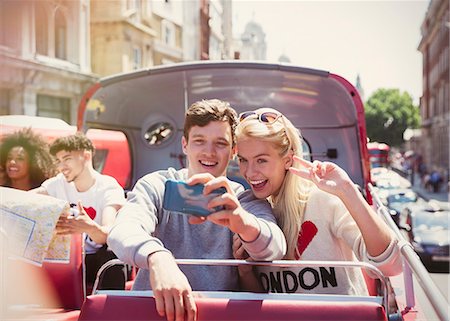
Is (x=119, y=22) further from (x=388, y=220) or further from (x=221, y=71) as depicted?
(x=388, y=220)

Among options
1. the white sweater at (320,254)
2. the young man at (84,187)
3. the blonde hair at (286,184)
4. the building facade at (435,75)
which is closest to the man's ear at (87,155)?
the young man at (84,187)

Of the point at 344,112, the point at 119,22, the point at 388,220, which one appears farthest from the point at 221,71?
the point at 388,220

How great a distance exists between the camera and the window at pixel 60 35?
10.9 feet

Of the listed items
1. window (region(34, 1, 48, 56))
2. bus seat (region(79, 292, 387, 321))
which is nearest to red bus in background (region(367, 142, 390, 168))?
window (region(34, 1, 48, 56))

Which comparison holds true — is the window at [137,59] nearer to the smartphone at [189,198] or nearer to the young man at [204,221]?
the young man at [204,221]

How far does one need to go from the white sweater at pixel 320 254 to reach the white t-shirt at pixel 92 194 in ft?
3.55

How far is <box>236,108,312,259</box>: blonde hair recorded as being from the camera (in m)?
2.03

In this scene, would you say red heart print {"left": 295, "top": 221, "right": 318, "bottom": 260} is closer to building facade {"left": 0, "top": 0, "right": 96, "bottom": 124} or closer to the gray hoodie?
the gray hoodie

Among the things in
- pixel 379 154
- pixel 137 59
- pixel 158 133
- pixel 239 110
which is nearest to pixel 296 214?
pixel 137 59

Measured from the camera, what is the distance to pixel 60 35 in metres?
3.39

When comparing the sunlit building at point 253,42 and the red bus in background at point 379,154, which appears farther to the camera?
the red bus in background at point 379,154

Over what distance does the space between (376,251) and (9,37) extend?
7.38ft

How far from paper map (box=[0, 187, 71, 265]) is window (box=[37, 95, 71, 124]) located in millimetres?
775

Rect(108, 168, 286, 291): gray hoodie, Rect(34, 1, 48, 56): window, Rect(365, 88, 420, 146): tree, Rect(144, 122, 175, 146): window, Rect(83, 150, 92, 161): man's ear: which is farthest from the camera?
Rect(144, 122, 175, 146): window
